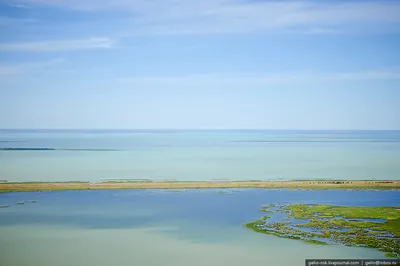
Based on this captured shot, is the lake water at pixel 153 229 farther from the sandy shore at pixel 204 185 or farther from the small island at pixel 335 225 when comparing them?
the sandy shore at pixel 204 185

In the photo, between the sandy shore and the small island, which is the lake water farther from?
the sandy shore

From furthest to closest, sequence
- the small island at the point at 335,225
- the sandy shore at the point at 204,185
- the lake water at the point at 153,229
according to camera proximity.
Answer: the sandy shore at the point at 204,185 → the small island at the point at 335,225 → the lake water at the point at 153,229

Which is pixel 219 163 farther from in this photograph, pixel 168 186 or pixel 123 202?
pixel 123 202

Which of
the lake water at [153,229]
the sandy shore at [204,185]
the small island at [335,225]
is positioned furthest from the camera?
the sandy shore at [204,185]

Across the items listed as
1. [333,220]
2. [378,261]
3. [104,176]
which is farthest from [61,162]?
[378,261]

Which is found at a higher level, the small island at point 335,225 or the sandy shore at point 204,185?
the sandy shore at point 204,185

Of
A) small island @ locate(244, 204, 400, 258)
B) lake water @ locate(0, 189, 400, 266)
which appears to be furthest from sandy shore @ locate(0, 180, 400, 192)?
small island @ locate(244, 204, 400, 258)

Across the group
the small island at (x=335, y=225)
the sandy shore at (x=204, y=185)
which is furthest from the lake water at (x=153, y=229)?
the sandy shore at (x=204, y=185)
